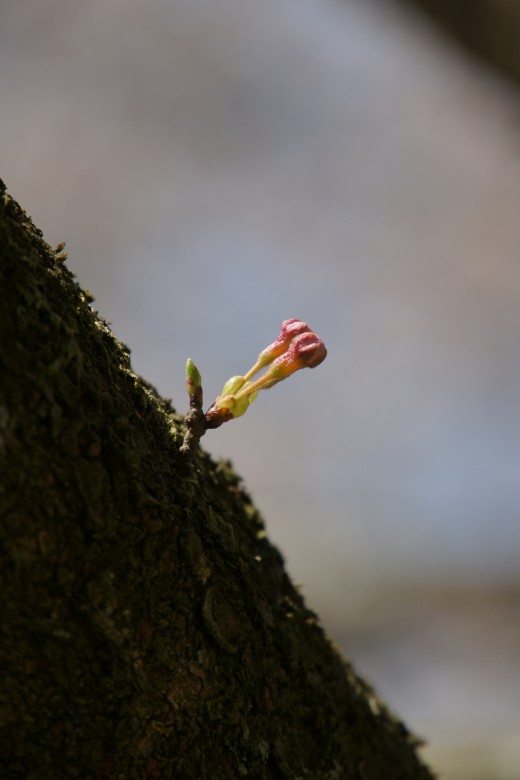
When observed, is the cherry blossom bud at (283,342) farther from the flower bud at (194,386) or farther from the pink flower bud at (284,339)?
the flower bud at (194,386)

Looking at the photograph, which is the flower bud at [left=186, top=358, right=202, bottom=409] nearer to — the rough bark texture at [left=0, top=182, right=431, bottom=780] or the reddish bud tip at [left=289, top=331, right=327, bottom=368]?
the rough bark texture at [left=0, top=182, right=431, bottom=780]

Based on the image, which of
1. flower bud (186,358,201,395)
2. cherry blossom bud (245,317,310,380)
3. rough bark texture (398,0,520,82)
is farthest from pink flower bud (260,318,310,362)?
rough bark texture (398,0,520,82)

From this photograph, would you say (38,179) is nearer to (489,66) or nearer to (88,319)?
(489,66)

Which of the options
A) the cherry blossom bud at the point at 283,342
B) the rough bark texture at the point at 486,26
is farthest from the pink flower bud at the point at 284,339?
the rough bark texture at the point at 486,26

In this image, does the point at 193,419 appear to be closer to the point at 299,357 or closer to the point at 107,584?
the point at 299,357

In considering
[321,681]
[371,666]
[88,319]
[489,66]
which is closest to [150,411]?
[88,319]
